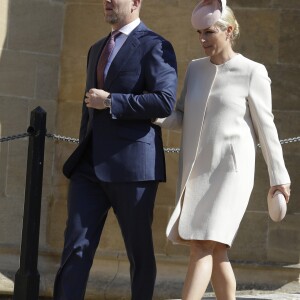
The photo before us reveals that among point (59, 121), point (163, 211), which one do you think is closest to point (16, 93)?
point (59, 121)

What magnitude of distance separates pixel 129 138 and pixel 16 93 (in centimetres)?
216

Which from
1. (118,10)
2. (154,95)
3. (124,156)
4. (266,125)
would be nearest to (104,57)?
(118,10)

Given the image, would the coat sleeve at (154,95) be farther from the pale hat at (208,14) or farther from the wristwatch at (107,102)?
the pale hat at (208,14)

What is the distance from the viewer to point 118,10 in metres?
5.20

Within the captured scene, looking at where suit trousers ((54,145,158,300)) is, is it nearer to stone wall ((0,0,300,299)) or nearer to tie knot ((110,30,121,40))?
tie knot ((110,30,121,40))

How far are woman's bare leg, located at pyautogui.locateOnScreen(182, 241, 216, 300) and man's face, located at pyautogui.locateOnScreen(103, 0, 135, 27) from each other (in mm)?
1150

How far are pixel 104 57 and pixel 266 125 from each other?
0.86 meters

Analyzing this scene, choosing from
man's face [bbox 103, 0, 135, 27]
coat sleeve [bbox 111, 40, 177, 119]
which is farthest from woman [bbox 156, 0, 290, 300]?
man's face [bbox 103, 0, 135, 27]

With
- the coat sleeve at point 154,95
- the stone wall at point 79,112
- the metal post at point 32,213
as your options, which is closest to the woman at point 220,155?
the coat sleeve at point 154,95

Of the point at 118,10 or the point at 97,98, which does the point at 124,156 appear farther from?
the point at 118,10

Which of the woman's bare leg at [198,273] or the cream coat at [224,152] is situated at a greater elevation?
the cream coat at [224,152]

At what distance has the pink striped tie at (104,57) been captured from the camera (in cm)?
524

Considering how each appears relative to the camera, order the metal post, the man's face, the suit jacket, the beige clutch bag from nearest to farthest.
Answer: the beige clutch bag → the suit jacket → the man's face → the metal post

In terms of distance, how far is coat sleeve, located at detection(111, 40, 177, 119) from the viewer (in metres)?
5.05
